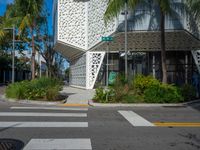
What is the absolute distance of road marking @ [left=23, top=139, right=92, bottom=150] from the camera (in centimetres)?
675

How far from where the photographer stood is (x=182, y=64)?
30.1 meters

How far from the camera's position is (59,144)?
7051mm

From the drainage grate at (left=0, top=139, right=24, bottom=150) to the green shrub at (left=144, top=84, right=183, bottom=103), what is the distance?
1084cm

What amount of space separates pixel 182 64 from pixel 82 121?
21534mm

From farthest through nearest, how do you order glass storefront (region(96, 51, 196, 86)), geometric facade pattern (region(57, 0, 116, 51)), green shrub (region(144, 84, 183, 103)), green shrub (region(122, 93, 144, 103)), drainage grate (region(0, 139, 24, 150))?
glass storefront (region(96, 51, 196, 86)) < geometric facade pattern (region(57, 0, 116, 51)) < green shrub (region(144, 84, 183, 103)) < green shrub (region(122, 93, 144, 103)) < drainage grate (region(0, 139, 24, 150))

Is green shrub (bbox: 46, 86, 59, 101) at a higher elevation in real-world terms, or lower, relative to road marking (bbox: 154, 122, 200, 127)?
higher

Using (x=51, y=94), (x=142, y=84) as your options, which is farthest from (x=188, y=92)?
(x=51, y=94)

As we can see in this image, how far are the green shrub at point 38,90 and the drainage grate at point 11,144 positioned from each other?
34.9 feet

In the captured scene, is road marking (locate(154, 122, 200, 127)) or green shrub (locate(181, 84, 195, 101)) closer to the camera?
road marking (locate(154, 122, 200, 127))

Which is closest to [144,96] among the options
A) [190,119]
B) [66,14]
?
[190,119]

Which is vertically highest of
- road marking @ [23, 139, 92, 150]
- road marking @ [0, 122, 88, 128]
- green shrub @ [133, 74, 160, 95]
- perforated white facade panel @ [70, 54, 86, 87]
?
perforated white facade panel @ [70, 54, 86, 87]

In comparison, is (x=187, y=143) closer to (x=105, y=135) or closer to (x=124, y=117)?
(x=105, y=135)

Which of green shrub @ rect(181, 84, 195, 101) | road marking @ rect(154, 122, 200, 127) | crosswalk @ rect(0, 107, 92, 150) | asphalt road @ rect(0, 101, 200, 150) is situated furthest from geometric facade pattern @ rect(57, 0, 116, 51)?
asphalt road @ rect(0, 101, 200, 150)

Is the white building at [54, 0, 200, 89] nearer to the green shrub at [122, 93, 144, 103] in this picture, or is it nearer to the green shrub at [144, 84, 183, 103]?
the green shrub at [144, 84, 183, 103]
